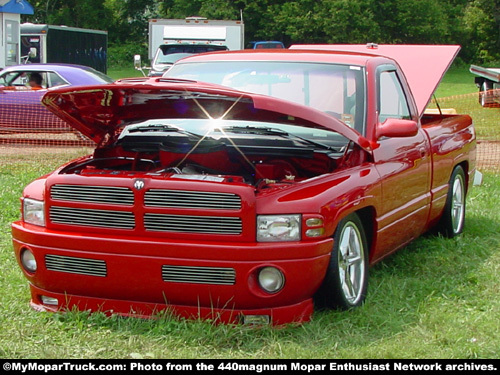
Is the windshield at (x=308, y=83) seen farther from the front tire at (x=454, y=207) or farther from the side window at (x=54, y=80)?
the side window at (x=54, y=80)

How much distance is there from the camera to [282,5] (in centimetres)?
4572

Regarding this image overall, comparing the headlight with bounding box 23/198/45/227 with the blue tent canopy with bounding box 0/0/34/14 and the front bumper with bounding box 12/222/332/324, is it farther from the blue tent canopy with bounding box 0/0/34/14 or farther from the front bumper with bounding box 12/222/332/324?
the blue tent canopy with bounding box 0/0/34/14

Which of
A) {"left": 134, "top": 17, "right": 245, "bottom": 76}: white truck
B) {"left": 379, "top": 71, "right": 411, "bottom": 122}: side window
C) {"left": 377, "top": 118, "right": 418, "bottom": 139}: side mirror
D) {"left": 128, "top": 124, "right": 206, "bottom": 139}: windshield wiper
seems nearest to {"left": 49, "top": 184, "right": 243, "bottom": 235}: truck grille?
{"left": 128, "top": 124, "right": 206, "bottom": 139}: windshield wiper

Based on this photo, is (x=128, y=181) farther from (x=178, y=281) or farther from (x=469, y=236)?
(x=469, y=236)

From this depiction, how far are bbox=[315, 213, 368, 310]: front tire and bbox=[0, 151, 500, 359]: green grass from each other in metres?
0.09

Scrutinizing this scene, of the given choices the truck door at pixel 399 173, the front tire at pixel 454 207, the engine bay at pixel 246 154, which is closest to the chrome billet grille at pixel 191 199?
the engine bay at pixel 246 154

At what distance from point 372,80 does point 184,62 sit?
4.99 feet

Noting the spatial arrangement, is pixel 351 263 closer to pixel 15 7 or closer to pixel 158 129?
pixel 158 129

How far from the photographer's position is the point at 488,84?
24.7m

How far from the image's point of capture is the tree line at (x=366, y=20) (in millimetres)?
44031

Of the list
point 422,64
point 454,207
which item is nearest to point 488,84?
point 422,64

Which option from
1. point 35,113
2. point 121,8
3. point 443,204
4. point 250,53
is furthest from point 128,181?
point 121,8

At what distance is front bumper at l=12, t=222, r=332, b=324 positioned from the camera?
418cm

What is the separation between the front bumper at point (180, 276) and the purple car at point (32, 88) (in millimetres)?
9697
